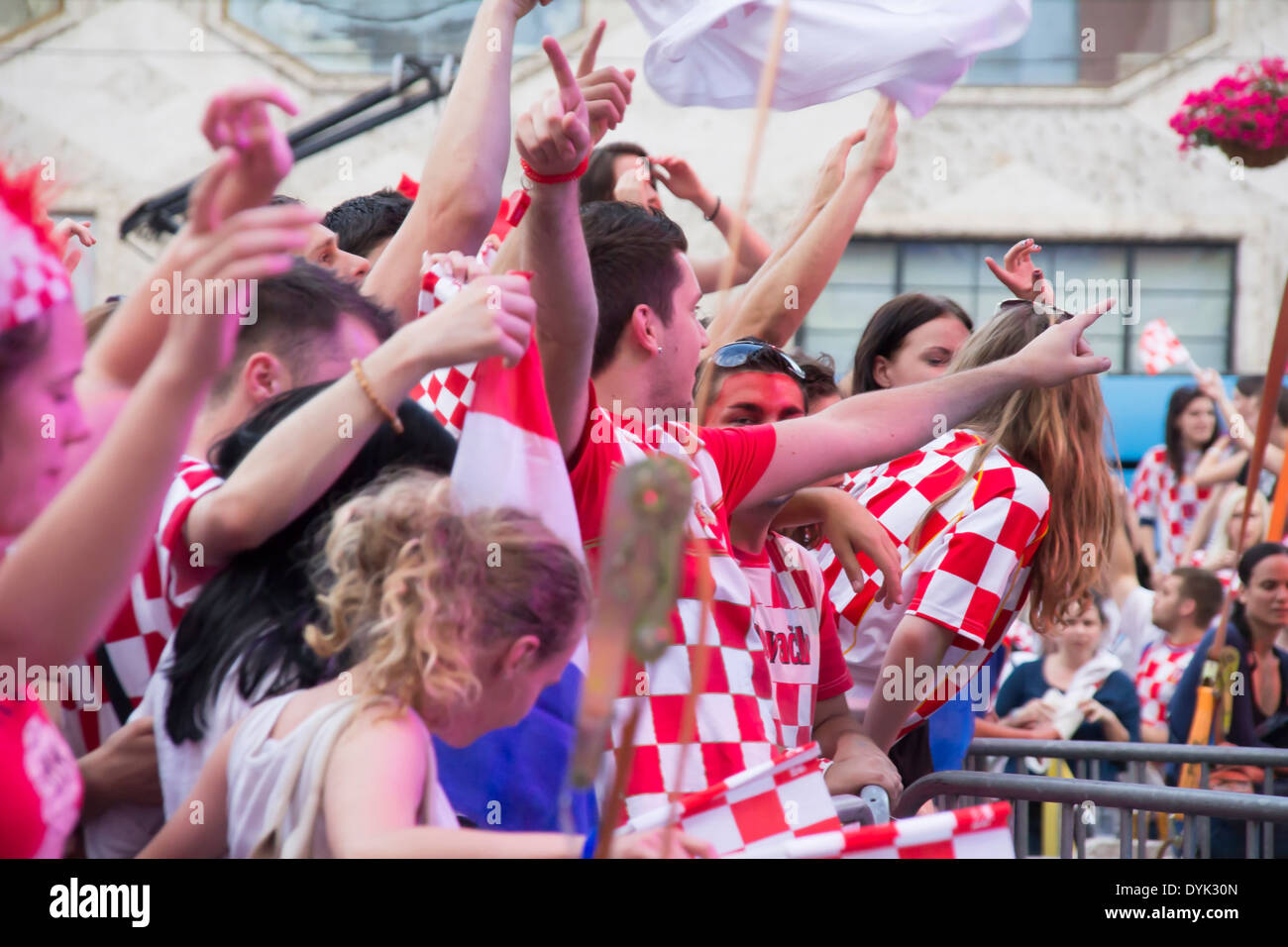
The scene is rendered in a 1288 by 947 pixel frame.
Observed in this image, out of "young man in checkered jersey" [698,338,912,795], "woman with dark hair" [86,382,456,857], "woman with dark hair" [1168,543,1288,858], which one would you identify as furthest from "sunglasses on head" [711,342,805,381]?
"woman with dark hair" [1168,543,1288,858]

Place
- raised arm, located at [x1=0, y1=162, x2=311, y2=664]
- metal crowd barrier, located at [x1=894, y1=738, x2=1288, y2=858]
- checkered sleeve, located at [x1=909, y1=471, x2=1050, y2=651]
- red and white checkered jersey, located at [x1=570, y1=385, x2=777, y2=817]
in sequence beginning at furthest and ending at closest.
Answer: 1. checkered sleeve, located at [x1=909, y1=471, x2=1050, y2=651]
2. metal crowd barrier, located at [x1=894, y1=738, x2=1288, y2=858]
3. red and white checkered jersey, located at [x1=570, y1=385, x2=777, y2=817]
4. raised arm, located at [x1=0, y1=162, x2=311, y2=664]

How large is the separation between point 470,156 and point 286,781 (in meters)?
0.88

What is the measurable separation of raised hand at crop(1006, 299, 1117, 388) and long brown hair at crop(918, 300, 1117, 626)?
1.93ft

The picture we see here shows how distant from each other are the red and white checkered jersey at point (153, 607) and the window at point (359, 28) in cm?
1042

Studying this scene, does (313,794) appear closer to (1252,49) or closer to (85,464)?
(85,464)

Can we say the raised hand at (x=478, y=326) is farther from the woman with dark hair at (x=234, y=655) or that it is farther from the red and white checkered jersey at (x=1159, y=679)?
the red and white checkered jersey at (x=1159, y=679)

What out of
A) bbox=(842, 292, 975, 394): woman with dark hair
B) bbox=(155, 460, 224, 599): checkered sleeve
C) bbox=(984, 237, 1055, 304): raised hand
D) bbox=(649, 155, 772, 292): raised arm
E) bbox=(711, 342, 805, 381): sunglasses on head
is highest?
bbox=(649, 155, 772, 292): raised arm

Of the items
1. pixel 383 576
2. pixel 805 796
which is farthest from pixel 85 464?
pixel 805 796

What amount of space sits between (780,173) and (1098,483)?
876 centimetres

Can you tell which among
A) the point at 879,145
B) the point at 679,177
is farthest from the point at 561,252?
the point at 679,177

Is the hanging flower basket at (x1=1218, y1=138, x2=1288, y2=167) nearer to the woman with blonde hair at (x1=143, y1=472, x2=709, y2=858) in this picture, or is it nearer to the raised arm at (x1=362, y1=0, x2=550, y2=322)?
the raised arm at (x1=362, y1=0, x2=550, y2=322)

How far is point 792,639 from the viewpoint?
2.17 m

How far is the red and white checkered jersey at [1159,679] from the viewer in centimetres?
541

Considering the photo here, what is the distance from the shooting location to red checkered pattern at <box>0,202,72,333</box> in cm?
111
